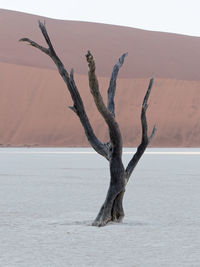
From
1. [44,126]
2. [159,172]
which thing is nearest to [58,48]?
[44,126]

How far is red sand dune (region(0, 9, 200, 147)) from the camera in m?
77.8

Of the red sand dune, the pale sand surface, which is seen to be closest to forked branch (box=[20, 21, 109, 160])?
the pale sand surface

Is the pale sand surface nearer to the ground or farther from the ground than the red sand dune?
farther from the ground

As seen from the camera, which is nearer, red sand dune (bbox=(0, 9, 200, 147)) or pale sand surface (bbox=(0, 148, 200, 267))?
pale sand surface (bbox=(0, 148, 200, 267))

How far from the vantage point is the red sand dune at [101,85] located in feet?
255

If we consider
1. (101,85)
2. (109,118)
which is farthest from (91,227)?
(101,85)

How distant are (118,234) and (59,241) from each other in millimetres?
884

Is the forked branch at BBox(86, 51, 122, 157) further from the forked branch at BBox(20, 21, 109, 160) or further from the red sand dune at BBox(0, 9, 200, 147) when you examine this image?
the red sand dune at BBox(0, 9, 200, 147)

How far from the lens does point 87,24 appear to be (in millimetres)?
A: 114188

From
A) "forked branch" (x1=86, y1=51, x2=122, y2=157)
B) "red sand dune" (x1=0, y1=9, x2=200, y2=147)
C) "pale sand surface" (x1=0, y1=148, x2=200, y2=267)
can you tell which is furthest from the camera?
"red sand dune" (x1=0, y1=9, x2=200, y2=147)

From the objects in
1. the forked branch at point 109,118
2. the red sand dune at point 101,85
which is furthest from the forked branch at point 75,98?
the red sand dune at point 101,85

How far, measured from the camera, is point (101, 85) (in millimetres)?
86250

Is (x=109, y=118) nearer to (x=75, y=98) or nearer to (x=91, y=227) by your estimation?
(x=75, y=98)

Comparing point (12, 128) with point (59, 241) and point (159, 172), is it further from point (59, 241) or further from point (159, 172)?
point (59, 241)
